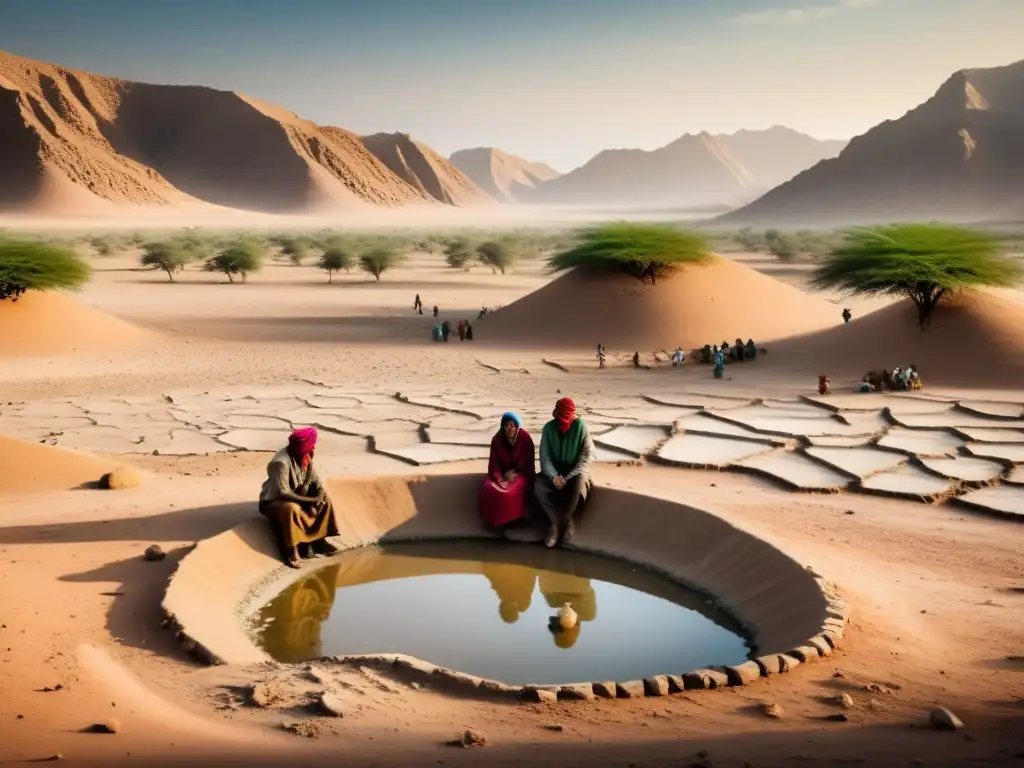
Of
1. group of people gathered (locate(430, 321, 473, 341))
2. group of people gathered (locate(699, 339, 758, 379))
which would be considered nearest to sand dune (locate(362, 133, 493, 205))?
group of people gathered (locate(430, 321, 473, 341))

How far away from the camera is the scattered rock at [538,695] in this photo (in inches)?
182

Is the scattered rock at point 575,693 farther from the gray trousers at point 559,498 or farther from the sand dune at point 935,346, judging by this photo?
the sand dune at point 935,346

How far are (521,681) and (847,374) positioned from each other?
35.9ft


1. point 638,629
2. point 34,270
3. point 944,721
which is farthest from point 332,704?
point 34,270

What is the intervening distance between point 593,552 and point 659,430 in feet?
11.6

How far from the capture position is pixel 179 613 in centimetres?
578

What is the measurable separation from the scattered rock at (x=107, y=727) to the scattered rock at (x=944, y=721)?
11.0ft

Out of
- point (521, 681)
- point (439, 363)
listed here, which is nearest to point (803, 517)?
point (521, 681)

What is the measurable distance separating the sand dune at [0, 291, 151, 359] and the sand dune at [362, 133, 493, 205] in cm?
11291

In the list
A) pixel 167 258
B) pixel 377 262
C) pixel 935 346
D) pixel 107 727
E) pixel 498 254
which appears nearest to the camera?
pixel 107 727

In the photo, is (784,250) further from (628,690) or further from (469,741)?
(469,741)

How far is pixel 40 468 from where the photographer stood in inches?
352

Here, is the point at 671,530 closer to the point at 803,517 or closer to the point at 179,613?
the point at 803,517

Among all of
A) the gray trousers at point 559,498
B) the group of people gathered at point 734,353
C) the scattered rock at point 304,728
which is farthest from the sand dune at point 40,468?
the group of people gathered at point 734,353
